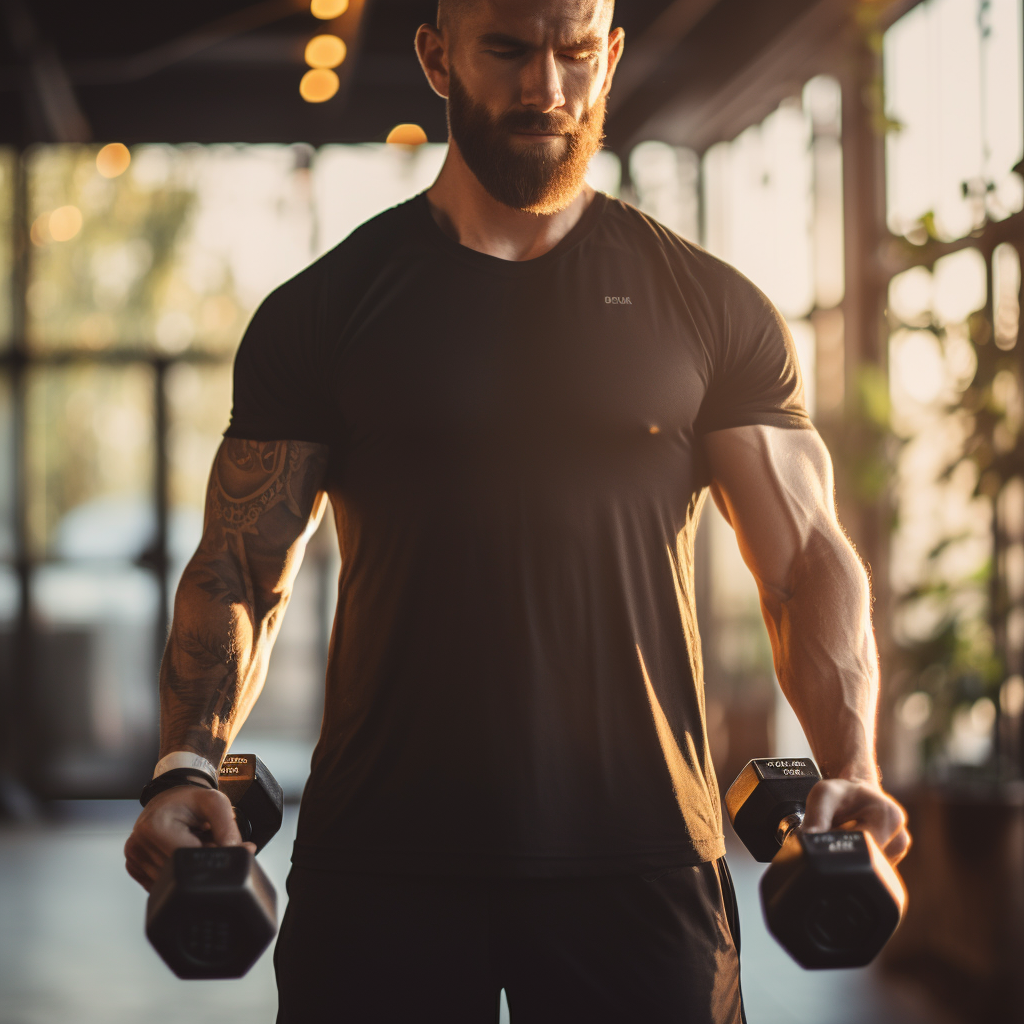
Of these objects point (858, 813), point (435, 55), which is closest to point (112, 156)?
point (435, 55)

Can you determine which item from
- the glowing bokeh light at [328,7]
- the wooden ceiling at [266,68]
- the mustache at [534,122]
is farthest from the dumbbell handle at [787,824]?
the glowing bokeh light at [328,7]

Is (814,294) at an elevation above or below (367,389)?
above

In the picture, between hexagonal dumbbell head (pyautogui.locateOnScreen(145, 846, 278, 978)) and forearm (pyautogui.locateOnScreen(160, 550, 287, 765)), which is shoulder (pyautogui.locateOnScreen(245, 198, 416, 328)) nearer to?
forearm (pyautogui.locateOnScreen(160, 550, 287, 765))

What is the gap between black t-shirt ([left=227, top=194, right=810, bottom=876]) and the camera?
1.13 metres

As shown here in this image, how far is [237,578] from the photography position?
48.9 inches

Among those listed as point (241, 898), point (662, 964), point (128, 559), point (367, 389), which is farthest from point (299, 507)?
point (128, 559)

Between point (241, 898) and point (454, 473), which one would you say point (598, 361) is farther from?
point (241, 898)

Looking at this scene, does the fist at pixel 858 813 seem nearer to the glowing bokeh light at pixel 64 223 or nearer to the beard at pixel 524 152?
the beard at pixel 524 152

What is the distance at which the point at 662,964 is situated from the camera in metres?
1.12

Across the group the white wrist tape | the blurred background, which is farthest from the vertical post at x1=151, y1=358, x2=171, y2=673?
the white wrist tape

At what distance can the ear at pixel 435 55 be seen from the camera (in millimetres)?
1247

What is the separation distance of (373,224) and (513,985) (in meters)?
0.81

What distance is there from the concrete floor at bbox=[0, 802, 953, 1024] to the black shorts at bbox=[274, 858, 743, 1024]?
1.99 meters

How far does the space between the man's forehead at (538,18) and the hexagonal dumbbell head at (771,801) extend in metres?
0.76
